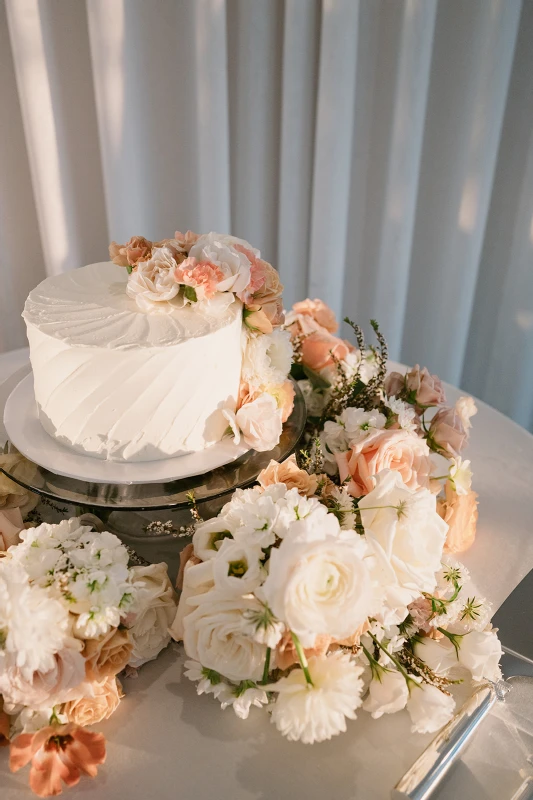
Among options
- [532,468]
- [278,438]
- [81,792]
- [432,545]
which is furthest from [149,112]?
[81,792]

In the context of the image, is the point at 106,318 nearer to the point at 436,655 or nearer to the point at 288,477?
the point at 288,477

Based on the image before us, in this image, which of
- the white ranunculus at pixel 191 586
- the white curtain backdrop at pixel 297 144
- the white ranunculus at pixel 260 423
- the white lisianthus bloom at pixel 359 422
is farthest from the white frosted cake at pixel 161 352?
the white curtain backdrop at pixel 297 144

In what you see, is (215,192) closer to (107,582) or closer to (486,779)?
(107,582)

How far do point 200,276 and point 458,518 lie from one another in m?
0.58

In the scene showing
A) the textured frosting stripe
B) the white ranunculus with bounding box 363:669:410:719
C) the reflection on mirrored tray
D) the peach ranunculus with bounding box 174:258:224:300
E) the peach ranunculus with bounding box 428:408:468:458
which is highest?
the peach ranunculus with bounding box 174:258:224:300

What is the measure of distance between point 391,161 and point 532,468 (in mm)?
1038

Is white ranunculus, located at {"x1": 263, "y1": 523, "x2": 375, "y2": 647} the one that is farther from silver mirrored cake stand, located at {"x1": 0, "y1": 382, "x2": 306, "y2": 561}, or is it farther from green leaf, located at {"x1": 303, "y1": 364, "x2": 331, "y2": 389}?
green leaf, located at {"x1": 303, "y1": 364, "x2": 331, "y2": 389}

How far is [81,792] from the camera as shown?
786 mm

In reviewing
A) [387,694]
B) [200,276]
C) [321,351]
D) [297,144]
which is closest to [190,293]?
[200,276]

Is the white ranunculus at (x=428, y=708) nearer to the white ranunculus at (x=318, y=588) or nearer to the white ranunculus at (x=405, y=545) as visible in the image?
the white ranunculus at (x=405, y=545)

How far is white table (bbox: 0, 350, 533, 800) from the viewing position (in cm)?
79

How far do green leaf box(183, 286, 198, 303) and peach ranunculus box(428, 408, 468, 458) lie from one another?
0.51 m

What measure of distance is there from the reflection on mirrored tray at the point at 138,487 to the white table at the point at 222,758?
227mm

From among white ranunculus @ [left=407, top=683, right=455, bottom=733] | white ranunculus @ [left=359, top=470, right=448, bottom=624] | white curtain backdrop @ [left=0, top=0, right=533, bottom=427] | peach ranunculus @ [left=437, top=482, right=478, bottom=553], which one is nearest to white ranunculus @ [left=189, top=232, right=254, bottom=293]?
white ranunculus @ [left=359, top=470, right=448, bottom=624]
